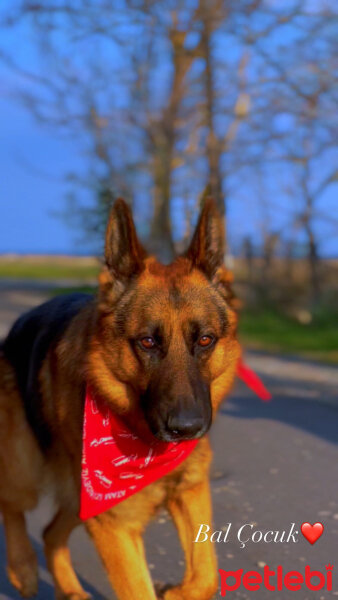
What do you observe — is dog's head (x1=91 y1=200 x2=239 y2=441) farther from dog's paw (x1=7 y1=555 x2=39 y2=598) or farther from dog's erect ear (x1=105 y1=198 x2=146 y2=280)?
dog's paw (x1=7 y1=555 x2=39 y2=598)

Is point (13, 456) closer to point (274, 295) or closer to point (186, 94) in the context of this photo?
point (274, 295)

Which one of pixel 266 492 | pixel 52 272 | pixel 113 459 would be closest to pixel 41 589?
pixel 113 459

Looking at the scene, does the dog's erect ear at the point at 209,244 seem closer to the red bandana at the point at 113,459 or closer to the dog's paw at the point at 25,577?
the red bandana at the point at 113,459

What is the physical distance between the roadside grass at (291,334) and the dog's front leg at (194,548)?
819 cm

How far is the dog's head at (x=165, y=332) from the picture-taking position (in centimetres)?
329

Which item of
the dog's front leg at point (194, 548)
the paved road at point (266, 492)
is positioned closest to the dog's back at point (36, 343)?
the dog's front leg at point (194, 548)

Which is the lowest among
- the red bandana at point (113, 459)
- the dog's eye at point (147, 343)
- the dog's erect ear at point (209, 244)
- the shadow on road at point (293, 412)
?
the shadow on road at point (293, 412)

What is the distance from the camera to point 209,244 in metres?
3.80

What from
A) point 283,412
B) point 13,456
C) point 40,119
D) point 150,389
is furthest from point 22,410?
point 40,119

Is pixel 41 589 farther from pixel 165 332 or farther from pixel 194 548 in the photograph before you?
pixel 165 332

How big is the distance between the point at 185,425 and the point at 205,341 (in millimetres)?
481

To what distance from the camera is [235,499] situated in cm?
539

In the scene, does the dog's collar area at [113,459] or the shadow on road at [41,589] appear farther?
the shadow on road at [41,589]

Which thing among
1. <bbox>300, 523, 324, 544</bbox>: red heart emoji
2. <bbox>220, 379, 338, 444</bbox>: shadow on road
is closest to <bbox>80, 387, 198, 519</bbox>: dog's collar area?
<bbox>300, 523, 324, 544</bbox>: red heart emoji
